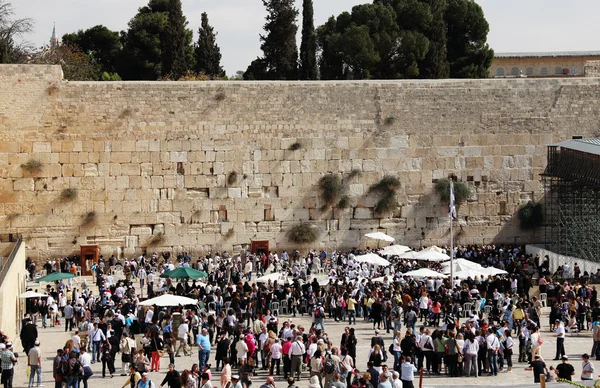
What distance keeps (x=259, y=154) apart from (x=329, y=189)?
2291 millimetres

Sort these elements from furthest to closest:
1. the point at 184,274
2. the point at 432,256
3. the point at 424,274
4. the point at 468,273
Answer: the point at 432,256 → the point at 468,273 → the point at 424,274 → the point at 184,274

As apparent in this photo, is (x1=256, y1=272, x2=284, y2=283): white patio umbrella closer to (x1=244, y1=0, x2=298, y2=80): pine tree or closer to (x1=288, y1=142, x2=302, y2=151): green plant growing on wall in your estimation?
(x1=288, y1=142, x2=302, y2=151): green plant growing on wall

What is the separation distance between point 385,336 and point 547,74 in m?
45.8

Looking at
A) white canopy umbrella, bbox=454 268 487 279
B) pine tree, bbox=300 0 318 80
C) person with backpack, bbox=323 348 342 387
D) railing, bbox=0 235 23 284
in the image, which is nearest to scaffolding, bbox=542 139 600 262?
white canopy umbrella, bbox=454 268 487 279

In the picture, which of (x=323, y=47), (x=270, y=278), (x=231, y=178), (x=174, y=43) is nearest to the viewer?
(x=270, y=278)

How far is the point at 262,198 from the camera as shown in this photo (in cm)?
3134

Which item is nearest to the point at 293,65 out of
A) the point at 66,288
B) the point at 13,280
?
the point at 66,288

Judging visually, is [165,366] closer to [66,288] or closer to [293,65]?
[66,288]

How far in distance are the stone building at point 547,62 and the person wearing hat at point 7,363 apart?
166 feet

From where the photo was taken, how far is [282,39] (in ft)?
136

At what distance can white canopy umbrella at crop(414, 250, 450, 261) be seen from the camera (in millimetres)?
26969

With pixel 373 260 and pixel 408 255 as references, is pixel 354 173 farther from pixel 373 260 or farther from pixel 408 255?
pixel 373 260

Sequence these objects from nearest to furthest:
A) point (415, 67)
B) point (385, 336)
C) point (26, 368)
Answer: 1. point (26, 368)
2. point (385, 336)
3. point (415, 67)

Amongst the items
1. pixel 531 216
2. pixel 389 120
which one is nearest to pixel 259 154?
pixel 389 120
